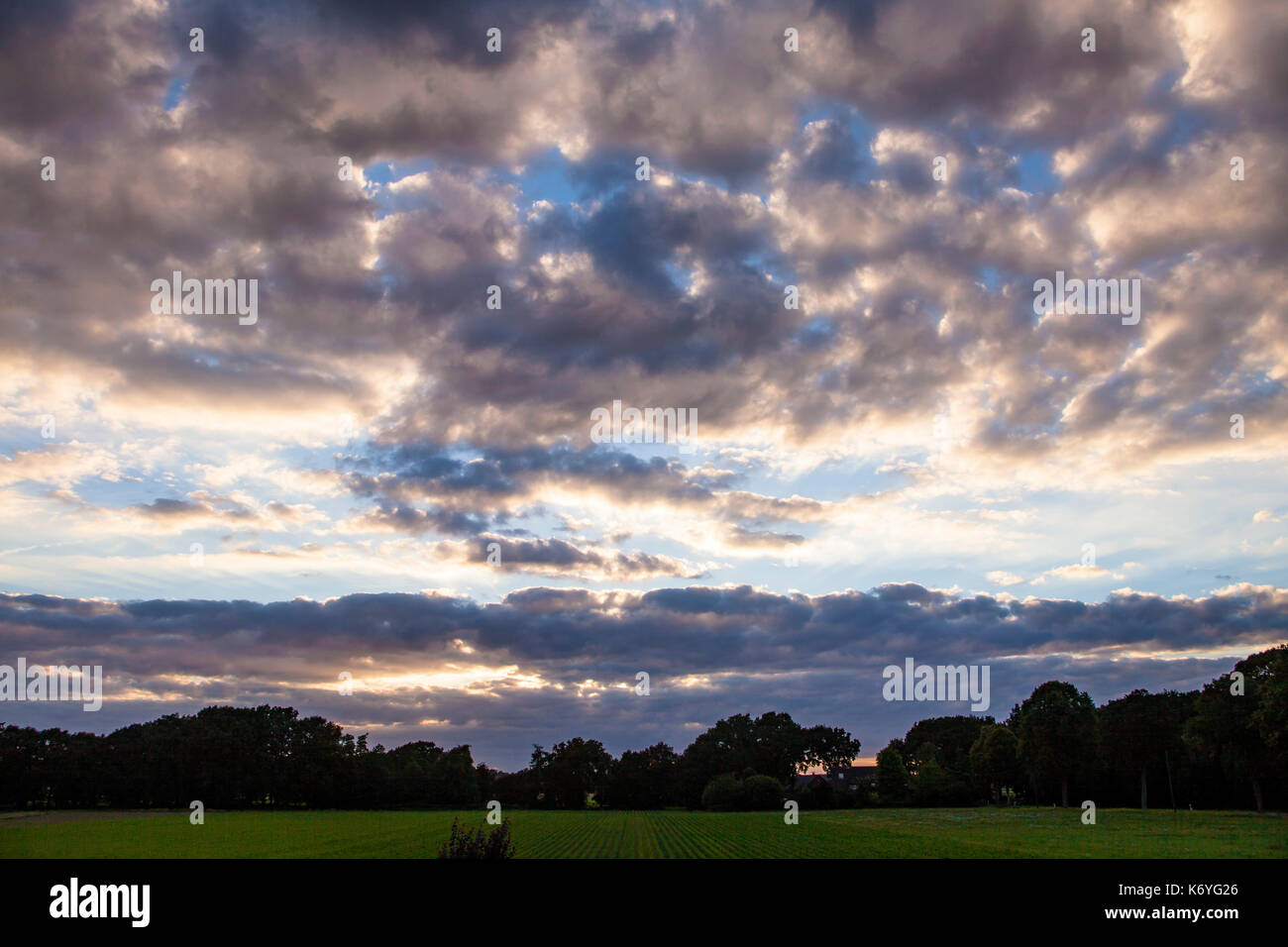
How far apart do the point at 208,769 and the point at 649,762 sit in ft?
303

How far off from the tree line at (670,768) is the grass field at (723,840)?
2547 centimetres

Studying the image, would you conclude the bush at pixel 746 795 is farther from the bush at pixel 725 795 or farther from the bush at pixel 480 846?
the bush at pixel 480 846

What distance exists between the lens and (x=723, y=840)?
77.6m

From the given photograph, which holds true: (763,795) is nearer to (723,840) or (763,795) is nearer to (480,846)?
(723,840)

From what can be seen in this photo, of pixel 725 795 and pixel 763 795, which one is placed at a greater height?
pixel 763 795

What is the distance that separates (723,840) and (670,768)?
115 metres

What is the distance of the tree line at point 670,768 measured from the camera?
131875 mm

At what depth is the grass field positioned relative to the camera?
58.5m

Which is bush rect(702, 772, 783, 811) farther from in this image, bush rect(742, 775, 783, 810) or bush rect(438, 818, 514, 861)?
bush rect(438, 818, 514, 861)

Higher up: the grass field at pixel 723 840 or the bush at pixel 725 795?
the grass field at pixel 723 840

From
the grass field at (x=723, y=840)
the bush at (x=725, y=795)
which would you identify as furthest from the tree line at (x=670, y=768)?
the grass field at (x=723, y=840)

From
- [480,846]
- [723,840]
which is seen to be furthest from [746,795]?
[480,846]
